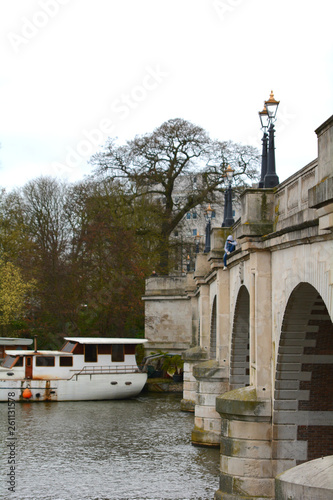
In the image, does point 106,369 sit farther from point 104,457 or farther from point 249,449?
point 249,449

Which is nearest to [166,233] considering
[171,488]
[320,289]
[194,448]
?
[194,448]

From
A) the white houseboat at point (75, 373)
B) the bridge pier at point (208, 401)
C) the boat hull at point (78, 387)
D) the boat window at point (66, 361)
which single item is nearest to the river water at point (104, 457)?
the bridge pier at point (208, 401)

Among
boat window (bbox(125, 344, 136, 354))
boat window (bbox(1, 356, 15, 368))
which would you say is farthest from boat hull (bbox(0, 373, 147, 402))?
boat window (bbox(125, 344, 136, 354))

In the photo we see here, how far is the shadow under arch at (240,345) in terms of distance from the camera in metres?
18.4

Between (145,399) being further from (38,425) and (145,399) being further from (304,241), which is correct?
(304,241)

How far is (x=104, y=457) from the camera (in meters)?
20.2

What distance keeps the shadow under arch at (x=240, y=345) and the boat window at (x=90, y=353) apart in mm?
18244

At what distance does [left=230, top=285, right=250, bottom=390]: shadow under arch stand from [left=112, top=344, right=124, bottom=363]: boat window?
18.4 metres

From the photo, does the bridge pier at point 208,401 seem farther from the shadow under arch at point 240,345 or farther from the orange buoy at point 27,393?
the orange buoy at point 27,393

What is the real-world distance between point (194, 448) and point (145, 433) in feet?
11.1

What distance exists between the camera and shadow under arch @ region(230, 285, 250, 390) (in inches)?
726

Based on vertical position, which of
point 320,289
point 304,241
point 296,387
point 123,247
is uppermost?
point 123,247

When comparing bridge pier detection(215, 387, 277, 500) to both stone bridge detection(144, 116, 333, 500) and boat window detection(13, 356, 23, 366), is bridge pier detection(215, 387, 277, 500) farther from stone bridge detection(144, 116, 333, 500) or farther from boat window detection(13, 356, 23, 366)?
boat window detection(13, 356, 23, 366)

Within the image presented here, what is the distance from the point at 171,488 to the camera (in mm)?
16422
